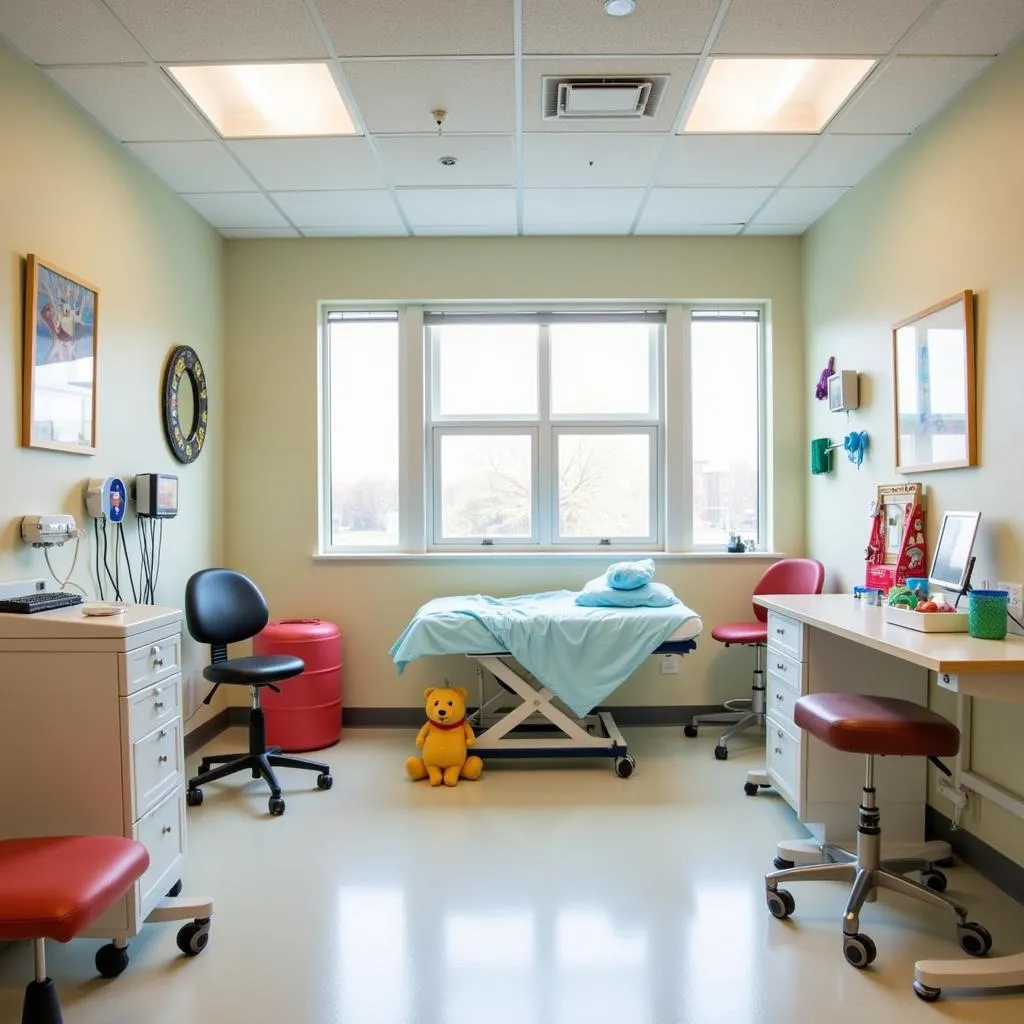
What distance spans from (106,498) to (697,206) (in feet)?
10.4

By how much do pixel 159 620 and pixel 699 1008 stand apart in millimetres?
1820

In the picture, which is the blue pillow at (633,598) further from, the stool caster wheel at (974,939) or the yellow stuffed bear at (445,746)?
the stool caster wheel at (974,939)

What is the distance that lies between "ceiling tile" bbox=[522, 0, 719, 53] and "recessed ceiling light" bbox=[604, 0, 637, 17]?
20 millimetres

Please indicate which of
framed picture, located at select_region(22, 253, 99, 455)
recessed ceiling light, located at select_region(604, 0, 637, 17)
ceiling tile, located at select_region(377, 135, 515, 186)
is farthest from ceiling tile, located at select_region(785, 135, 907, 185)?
framed picture, located at select_region(22, 253, 99, 455)

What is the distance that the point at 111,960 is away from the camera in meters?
1.92

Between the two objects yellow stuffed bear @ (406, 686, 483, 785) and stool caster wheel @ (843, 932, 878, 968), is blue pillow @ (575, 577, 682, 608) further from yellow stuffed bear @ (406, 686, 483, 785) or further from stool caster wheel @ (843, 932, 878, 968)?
stool caster wheel @ (843, 932, 878, 968)

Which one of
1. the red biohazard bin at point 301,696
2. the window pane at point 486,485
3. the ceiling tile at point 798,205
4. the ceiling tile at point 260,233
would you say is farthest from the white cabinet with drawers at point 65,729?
the ceiling tile at point 798,205

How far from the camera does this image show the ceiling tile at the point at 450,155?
10.0ft

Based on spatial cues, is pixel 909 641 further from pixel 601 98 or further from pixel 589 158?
pixel 589 158

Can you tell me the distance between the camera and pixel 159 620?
210 cm

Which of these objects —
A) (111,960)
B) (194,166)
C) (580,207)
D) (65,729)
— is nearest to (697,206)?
(580,207)

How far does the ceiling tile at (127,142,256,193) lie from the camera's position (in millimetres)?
3070

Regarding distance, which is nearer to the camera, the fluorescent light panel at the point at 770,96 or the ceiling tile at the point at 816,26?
the ceiling tile at the point at 816,26

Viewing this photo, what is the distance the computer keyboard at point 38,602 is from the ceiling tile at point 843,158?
3.40m
